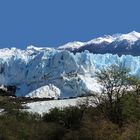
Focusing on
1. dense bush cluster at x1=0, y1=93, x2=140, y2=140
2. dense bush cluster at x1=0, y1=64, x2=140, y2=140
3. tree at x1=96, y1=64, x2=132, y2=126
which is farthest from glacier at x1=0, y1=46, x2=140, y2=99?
tree at x1=96, y1=64, x2=132, y2=126

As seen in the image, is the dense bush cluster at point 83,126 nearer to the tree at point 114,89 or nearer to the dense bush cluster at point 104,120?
the dense bush cluster at point 104,120

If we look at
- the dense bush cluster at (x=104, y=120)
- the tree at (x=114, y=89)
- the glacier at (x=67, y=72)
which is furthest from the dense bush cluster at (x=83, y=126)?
the glacier at (x=67, y=72)

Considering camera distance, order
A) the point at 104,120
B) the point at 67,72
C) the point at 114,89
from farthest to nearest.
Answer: the point at 67,72 < the point at 114,89 < the point at 104,120

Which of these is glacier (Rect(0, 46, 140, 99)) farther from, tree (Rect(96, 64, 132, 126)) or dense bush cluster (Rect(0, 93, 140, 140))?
tree (Rect(96, 64, 132, 126))

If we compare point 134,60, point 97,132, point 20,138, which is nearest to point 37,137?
point 20,138

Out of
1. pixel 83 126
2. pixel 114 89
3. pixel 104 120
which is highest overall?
pixel 114 89

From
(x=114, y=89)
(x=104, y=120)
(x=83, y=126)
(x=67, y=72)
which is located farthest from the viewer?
(x=67, y=72)

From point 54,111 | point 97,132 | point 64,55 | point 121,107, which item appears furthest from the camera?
point 64,55

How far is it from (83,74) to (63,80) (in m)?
6.95

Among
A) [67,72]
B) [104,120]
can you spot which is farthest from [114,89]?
[67,72]

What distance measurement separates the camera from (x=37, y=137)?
7525cm

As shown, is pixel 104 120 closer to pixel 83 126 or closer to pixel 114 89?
pixel 83 126

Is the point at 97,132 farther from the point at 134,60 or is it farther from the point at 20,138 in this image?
the point at 134,60

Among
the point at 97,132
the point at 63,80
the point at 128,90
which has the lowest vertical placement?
the point at 97,132
